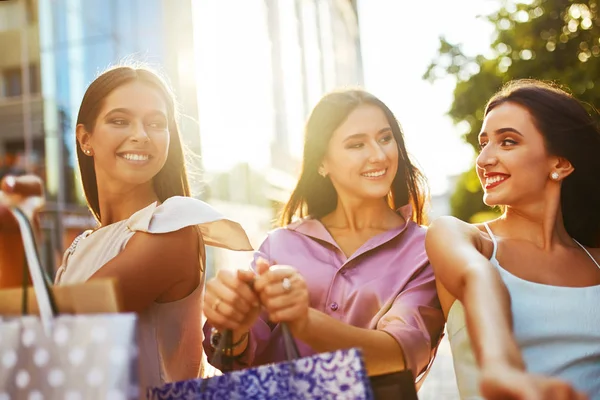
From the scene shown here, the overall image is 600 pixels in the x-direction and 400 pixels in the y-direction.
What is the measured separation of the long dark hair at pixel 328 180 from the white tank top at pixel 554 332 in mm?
340

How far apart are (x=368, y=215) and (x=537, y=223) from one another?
405 millimetres

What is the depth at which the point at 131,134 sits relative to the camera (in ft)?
5.05

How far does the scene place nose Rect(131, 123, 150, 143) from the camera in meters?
1.53

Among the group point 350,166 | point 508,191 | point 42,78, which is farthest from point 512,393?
point 42,78

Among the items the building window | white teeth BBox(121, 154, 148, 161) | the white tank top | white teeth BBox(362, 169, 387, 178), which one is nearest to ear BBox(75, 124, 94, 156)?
white teeth BBox(121, 154, 148, 161)

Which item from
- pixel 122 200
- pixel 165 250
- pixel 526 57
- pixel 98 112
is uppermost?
pixel 526 57

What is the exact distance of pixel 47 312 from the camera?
110 cm

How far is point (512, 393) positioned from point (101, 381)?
0.66 m

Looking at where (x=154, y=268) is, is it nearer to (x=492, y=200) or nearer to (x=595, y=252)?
(x=492, y=200)

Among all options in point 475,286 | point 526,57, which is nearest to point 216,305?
point 475,286

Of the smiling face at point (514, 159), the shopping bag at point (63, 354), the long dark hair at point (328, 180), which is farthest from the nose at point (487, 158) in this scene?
the shopping bag at point (63, 354)

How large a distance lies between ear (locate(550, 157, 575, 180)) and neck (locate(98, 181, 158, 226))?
3.16 ft

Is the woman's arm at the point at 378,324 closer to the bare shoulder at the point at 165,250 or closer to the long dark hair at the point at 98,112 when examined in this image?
the bare shoulder at the point at 165,250

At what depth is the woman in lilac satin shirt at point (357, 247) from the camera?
4.61ft
